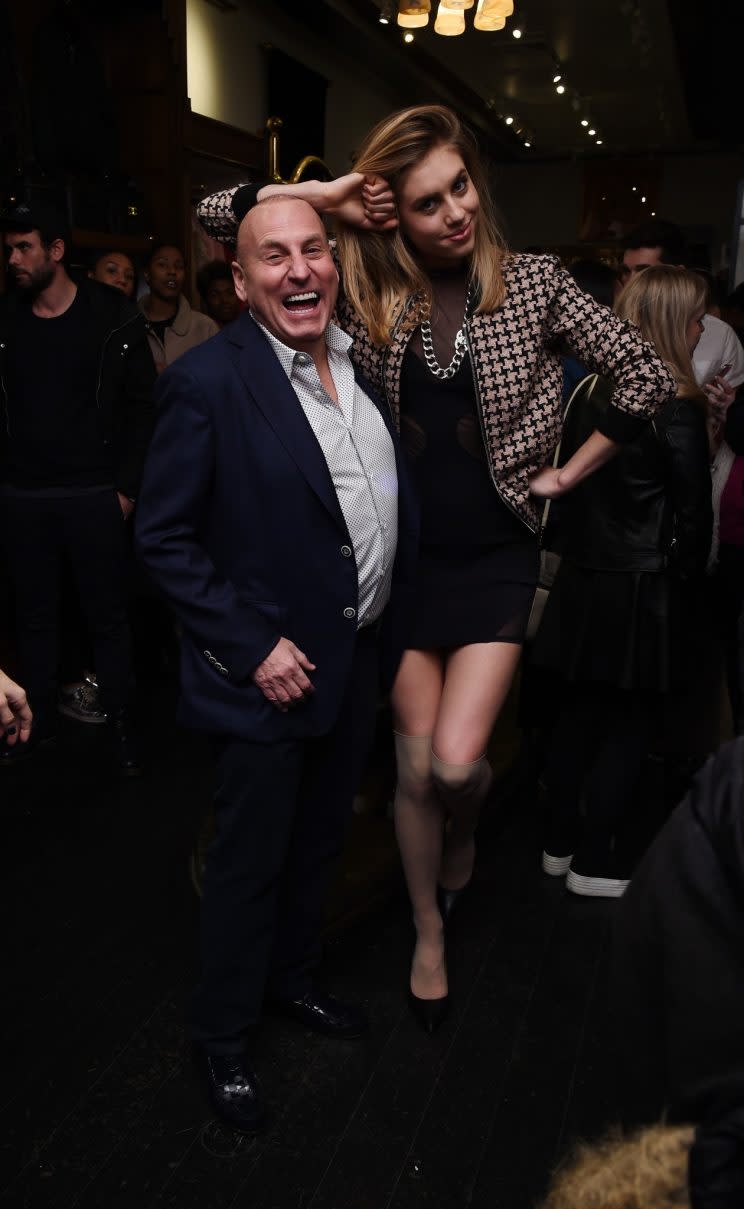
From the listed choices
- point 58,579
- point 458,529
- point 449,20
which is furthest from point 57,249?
point 449,20

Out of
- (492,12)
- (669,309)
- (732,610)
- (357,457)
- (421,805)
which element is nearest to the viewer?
(357,457)

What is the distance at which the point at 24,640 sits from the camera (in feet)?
12.2

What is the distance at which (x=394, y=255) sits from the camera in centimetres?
212

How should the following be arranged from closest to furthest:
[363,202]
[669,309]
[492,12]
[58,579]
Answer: [363,202] < [669,309] < [58,579] < [492,12]

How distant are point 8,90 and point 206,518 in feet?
11.5

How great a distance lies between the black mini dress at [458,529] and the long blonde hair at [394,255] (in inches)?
3.0

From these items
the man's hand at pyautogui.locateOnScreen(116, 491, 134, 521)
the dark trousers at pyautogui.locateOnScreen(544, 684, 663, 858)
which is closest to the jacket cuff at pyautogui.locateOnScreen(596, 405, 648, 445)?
the dark trousers at pyautogui.locateOnScreen(544, 684, 663, 858)

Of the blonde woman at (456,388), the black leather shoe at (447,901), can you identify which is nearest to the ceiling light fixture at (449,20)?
the blonde woman at (456,388)

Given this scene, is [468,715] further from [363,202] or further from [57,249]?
[57,249]

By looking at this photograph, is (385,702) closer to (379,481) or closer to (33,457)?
(379,481)

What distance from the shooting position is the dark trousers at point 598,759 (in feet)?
9.29

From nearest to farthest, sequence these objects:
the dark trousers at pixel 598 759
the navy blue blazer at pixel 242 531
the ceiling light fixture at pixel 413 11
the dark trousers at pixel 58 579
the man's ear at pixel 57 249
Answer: the navy blue blazer at pixel 242 531
the dark trousers at pixel 598 759
the man's ear at pixel 57 249
the dark trousers at pixel 58 579
the ceiling light fixture at pixel 413 11

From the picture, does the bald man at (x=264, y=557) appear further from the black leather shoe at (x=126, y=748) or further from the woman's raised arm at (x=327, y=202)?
the black leather shoe at (x=126, y=748)

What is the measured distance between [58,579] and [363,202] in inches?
81.7
